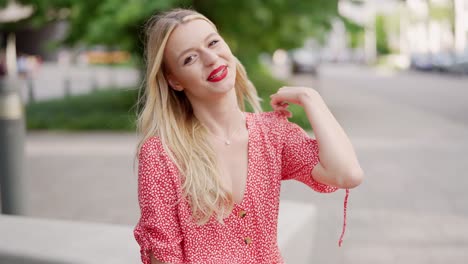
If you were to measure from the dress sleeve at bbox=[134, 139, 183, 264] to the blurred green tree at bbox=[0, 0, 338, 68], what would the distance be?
33.1ft

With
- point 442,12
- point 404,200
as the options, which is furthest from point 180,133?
point 442,12

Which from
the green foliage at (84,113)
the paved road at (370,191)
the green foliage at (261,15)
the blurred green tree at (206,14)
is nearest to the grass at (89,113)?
the green foliage at (84,113)

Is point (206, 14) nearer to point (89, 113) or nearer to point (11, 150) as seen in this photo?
point (89, 113)

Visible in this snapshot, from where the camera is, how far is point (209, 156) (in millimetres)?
1870

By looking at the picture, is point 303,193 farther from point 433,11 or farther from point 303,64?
point 433,11

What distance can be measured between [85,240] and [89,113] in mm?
13106

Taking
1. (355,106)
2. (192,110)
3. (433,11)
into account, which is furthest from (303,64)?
(192,110)

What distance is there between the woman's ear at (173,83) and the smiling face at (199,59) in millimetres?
22

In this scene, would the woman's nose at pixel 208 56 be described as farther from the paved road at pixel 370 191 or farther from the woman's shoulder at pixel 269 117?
the paved road at pixel 370 191

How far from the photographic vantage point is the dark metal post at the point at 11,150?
4930 millimetres

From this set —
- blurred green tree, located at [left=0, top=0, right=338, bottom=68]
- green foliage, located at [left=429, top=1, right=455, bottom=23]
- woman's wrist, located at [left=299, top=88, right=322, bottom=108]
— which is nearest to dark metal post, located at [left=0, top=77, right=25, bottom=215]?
woman's wrist, located at [left=299, top=88, right=322, bottom=108]

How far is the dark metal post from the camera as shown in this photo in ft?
16.2

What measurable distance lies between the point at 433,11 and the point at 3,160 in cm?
6033

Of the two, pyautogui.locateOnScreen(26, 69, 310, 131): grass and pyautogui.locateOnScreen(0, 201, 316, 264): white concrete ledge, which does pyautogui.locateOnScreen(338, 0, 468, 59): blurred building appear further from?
pyautogui.locateOnScreen(0, 201, 316, 264): white concrete ledge
